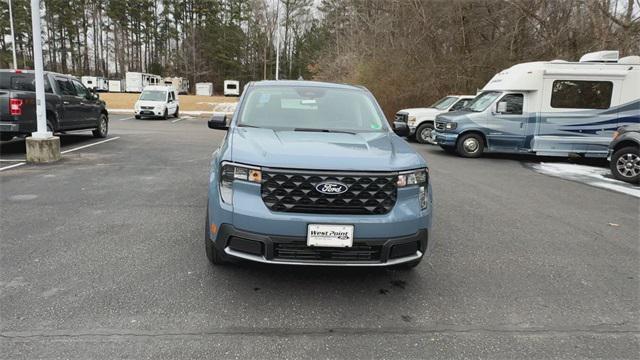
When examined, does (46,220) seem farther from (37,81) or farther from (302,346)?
(37,81)

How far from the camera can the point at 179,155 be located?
11117 mm

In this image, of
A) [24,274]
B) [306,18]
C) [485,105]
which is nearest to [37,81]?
[24,274]

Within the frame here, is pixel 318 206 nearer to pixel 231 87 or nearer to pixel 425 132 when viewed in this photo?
pixel 425 132

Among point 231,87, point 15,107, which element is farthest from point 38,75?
point 231,87

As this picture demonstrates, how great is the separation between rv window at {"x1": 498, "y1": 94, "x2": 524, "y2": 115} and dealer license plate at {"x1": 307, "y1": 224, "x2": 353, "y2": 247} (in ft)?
35.0

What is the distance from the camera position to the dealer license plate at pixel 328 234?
3.14 m

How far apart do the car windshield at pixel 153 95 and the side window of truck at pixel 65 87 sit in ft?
40.7

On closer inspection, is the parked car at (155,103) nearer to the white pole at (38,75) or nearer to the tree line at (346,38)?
the tree line at (346,38)

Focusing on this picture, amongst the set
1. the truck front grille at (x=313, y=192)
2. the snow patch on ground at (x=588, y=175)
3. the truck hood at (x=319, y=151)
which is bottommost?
the snow patch on ground at (x=588, y=175)

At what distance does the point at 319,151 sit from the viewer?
136 inches

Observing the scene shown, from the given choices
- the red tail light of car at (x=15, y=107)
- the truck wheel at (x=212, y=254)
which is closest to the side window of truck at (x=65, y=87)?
the red tail light of car at (x=15, y=107)

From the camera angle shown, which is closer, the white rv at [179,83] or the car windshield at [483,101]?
the car windshield at [483,101]

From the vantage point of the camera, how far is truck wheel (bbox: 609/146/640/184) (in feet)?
30.6

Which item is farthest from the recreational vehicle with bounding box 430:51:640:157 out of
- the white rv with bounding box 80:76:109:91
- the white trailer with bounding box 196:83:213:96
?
the white rv with bounding box 80:76:109:91
